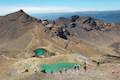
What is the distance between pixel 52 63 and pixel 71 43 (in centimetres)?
5367

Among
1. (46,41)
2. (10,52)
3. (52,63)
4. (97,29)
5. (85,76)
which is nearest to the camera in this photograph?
(85,76)

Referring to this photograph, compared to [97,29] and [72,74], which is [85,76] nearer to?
[72,74]

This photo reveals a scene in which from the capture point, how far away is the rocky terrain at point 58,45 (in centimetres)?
4888

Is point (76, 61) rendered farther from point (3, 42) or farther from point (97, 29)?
Result: point (97, 29)

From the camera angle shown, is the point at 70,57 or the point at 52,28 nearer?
the point at 70,57

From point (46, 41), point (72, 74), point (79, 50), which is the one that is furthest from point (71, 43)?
point (72, 74)

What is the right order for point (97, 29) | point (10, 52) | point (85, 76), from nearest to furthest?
1. point (85, 76)
2. point (10, 52)
3. point (97, 29)

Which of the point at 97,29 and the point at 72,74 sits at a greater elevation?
the point at 72,74

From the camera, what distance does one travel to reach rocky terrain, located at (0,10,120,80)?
4888 centimetres

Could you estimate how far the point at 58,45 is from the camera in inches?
3898

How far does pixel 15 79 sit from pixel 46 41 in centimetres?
4950

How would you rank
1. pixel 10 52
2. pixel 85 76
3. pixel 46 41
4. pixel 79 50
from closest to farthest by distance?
1. pixel 85 76
2. pixel 10 52
3. pixel 46 41
4. pixel 79 50

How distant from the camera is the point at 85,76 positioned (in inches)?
1831

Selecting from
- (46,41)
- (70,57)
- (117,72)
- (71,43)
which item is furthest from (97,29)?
(117,72)
